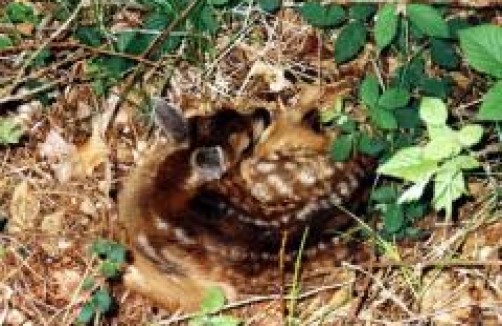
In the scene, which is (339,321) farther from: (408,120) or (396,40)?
Answer: (396,40)

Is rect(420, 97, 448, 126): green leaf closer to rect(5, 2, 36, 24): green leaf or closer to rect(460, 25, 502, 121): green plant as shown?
rect(460, 25, 502, 121): green plant

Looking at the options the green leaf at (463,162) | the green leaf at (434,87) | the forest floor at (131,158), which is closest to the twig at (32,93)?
the forest floor at (131,158)

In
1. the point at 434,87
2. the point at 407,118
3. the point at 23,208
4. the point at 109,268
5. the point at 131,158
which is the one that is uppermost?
the point at 434,87

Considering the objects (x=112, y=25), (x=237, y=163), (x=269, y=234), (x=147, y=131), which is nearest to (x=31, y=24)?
(x=112, y=25)

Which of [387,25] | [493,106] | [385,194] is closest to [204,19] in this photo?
[387,25]

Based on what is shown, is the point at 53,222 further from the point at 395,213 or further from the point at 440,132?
the point at 440,132

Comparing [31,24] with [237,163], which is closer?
[237,163]
